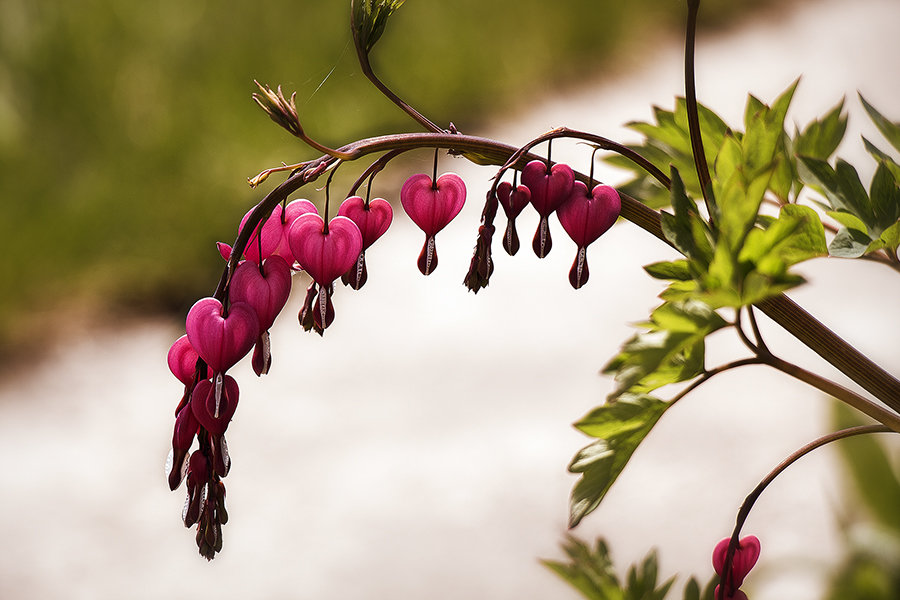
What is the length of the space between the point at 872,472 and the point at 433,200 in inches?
43.3

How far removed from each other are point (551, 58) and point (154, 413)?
239 cm

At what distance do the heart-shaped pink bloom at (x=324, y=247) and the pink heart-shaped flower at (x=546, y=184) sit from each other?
9 centimetres

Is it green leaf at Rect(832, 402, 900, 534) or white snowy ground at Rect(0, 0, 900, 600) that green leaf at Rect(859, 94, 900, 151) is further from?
white snowy ground at Rect(0, 0, 900, 600)

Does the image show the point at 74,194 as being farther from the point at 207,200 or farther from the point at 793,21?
the point at 793,21

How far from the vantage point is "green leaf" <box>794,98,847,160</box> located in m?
0.61

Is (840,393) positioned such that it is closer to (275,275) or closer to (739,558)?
(739,558)

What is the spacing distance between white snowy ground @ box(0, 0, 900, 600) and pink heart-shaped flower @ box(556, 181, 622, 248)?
3.54 feet

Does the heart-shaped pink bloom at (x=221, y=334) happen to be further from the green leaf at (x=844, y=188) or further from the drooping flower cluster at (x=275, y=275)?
the green leaf at (x=844, y=188)

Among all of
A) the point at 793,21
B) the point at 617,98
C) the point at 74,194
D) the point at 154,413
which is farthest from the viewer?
the point at 793,21

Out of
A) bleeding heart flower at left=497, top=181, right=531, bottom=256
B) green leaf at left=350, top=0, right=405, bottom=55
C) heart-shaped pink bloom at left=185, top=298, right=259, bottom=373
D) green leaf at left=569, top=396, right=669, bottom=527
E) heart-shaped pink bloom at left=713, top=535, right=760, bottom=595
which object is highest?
green leaf at left=350, top=0, right=405, bottom=55

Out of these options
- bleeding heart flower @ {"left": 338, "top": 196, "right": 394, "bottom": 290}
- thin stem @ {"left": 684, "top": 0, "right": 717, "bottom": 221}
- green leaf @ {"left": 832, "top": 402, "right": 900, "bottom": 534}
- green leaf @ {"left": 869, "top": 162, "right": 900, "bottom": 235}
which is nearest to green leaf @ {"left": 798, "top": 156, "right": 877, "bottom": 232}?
green leaf @ {"left": 869, "top": 162, "right": 900, "bottom": 235}

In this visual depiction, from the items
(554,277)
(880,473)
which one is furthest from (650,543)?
(554,277)

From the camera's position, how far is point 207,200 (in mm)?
2668

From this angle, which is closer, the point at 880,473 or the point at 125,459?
the point at 880,473
